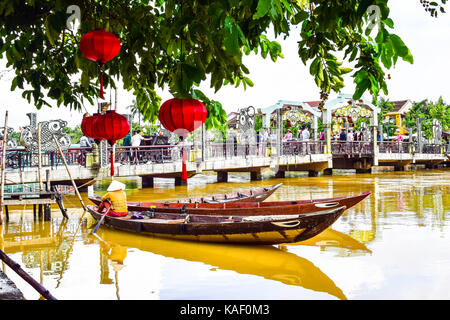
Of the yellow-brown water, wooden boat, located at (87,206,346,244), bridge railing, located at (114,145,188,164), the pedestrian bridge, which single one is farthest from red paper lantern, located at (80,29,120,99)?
bridge railing, located at (114,145,188,164)

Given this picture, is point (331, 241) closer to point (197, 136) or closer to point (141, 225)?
point (141, 225)

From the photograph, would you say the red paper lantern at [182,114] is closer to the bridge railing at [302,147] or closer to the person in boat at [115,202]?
the person in boat at [115,202]

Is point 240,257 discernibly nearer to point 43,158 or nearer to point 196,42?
point 196,42

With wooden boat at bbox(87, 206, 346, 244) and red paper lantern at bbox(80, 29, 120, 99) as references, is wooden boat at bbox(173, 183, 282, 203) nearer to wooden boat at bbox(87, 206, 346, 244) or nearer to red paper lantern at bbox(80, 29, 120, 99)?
wooden boat at bbox(87, 206, 346, 244)

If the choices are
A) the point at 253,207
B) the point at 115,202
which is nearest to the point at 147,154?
the point at 115,202

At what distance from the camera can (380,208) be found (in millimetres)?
12953

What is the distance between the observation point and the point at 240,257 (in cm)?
752

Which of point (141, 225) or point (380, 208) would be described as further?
point (380, 208)

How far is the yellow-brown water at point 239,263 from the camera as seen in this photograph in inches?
236

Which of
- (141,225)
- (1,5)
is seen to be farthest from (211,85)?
(141,225)

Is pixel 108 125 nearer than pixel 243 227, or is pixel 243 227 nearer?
pixel 108 125

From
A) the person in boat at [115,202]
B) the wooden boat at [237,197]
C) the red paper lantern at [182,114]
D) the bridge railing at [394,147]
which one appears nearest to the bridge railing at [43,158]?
the person in boat at [115,202]

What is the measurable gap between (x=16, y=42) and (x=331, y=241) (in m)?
6.51

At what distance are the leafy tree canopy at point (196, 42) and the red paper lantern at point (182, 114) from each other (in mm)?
169
